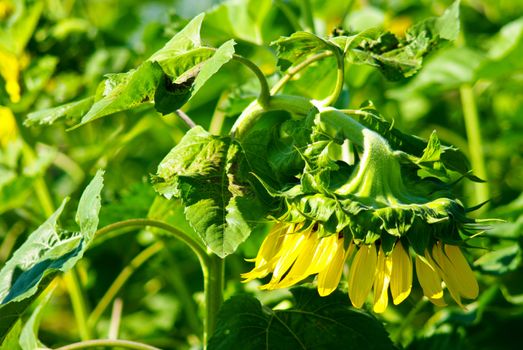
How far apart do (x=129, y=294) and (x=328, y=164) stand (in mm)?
1182

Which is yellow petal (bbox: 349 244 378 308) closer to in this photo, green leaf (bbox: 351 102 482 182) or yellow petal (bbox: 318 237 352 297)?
yellow petal (bbox: 318 237 352 297)

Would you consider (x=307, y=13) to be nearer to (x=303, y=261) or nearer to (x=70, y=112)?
(x=70, y=112)

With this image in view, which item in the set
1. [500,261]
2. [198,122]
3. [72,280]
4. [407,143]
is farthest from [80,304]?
[407,143]

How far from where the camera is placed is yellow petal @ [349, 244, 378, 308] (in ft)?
2.64

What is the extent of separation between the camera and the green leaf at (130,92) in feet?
2.70

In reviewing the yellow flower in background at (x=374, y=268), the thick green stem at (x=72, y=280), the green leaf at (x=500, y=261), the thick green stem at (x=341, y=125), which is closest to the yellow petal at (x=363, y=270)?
the yellow flower in background at (x=374, y=268)

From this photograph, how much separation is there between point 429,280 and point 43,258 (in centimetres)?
39

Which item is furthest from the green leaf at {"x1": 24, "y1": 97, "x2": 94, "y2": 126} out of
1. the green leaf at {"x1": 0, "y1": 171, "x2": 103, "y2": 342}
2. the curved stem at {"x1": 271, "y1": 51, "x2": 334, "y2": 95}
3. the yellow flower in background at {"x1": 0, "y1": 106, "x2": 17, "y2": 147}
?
the yellow flower in background at {"x1": 0, "y1": 106, "x2": 17, "y2": 147}

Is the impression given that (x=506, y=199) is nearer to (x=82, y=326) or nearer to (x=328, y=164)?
(x=82, y=326)

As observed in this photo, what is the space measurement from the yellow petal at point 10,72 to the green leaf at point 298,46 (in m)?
0.82

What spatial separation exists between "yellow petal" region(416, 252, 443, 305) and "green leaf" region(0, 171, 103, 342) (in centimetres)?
31

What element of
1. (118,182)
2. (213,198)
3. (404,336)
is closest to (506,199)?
(404,336)

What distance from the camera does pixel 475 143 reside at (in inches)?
71.7

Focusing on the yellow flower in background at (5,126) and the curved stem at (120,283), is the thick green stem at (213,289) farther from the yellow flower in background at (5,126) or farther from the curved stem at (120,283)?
the yellow flower in background at (5,126)
